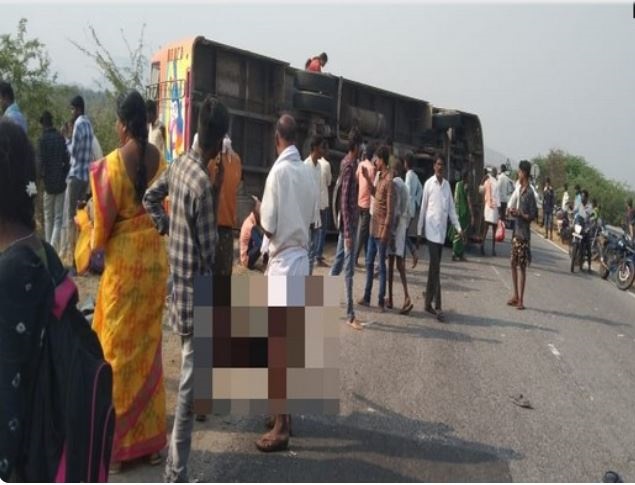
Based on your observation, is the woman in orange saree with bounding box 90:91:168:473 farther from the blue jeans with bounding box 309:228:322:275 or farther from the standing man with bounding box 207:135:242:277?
the blue jeans with bounding box 309:228:322:275

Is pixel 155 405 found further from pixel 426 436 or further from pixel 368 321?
pixel 368 321

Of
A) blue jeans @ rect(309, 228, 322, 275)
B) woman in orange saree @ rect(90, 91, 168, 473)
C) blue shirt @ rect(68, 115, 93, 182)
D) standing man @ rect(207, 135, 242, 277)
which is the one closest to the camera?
woman in orange saree @ rect(90, 91, 168, 473)

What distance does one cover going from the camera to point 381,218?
871cm

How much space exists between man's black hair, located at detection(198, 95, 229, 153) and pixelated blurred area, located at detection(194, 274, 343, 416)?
80cm

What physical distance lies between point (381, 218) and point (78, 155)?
4169mm

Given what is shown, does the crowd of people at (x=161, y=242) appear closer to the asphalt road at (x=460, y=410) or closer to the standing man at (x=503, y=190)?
the asphalt road at (x=460, y=410)

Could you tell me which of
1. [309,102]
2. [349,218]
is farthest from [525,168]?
[309,102]

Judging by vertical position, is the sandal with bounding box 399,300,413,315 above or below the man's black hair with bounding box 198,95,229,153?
below

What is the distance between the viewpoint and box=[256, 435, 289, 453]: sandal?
473cm

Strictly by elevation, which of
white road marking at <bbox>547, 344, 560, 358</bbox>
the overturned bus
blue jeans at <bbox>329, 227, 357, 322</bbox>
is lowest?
white road marking at <bbox>547, 344, 560, 358</bbox>

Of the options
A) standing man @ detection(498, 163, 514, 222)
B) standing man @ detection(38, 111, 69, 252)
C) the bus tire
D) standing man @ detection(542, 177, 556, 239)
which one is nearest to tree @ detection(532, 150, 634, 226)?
standing man @ detection(542, 177, 556, 239)

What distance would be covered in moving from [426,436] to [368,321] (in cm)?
327

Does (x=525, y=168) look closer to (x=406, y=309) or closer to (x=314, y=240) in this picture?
(x=406, y=309)

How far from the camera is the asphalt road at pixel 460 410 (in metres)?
4.70
